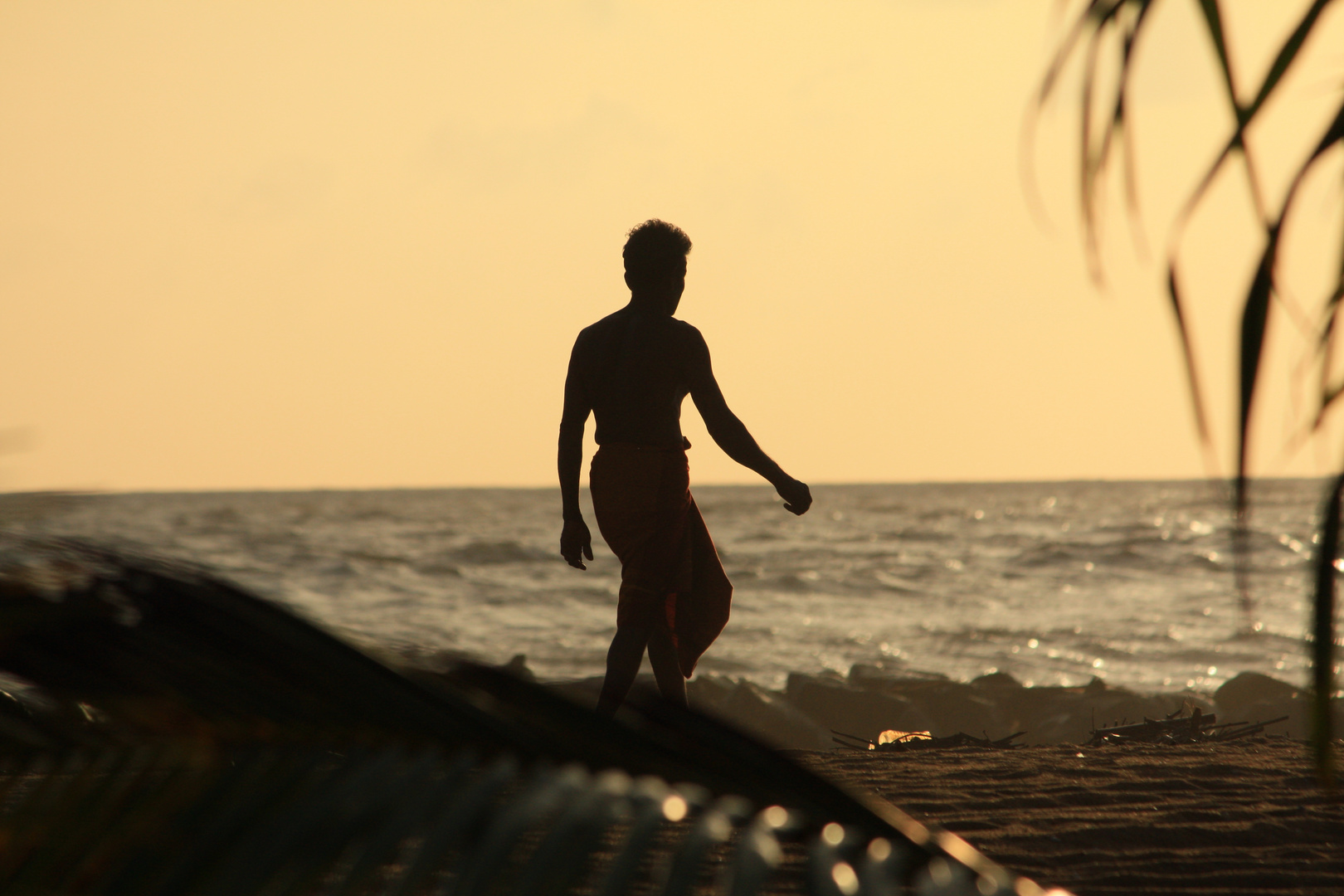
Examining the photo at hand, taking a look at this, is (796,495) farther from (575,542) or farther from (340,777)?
(340,777)

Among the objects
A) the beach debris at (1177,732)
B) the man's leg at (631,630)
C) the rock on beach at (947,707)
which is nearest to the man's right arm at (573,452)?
the man's leg at (631,630)

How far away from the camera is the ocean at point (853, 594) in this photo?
9906 mm

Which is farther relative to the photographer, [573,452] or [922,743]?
[922,743]

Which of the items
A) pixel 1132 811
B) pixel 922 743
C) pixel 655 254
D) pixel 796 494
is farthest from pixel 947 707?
pixel 655 254

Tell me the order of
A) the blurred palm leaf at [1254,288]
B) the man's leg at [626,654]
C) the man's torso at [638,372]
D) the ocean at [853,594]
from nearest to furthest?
1. the blurred palm leaf at [1254,288]
2. the man's leg at [626,654]
3. the man's torso at [638,372]
4. the ocean at [853,594]

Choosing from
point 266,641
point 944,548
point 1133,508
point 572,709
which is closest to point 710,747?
point 572,709

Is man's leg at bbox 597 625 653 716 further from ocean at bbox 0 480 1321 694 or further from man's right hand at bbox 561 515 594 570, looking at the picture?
ocean at bbox 0 480 1321 694

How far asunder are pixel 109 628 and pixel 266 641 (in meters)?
0.12

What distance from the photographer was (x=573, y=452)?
3959 mm

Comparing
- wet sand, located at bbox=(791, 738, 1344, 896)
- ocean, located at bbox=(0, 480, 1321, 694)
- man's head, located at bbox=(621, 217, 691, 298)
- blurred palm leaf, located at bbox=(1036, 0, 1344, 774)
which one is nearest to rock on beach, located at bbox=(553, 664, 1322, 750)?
ocean, located at bbox=(0, 480, 1321, 694)

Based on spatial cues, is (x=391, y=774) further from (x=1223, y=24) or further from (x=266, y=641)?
(x=1223, y=24)

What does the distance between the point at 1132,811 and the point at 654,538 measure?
1.61 meters

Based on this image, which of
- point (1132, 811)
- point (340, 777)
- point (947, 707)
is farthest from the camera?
point (947, 707)

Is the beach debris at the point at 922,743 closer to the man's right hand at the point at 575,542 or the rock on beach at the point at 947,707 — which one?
the rock on beach at the point at 947,707
